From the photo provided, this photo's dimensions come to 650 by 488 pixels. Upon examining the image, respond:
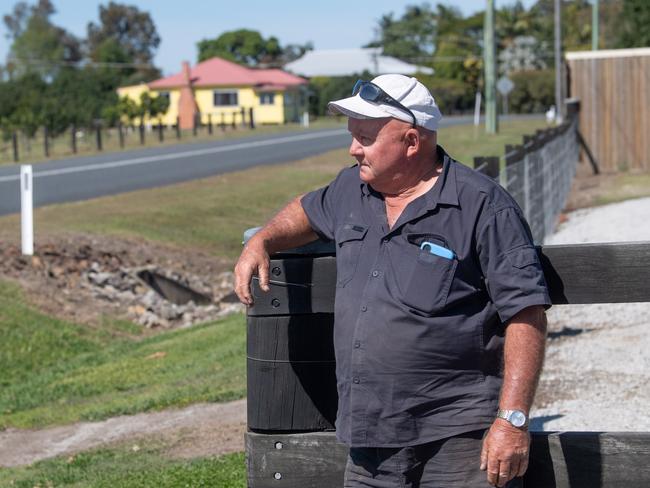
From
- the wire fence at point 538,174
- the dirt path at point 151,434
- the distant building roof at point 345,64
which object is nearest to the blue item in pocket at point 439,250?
the dirt path at point 151,434

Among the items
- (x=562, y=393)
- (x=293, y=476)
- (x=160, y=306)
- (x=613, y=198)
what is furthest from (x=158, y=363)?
(x=613, y=198)

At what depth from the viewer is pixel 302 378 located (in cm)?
378

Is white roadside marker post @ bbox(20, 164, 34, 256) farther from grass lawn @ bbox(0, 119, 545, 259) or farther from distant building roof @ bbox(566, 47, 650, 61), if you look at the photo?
distant building roof @ bbox(566, 47, 650, 61)

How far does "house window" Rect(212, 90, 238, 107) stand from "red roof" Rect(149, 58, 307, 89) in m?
0.62

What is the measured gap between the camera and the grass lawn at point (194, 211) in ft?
54.1

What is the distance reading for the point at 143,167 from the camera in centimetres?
2903

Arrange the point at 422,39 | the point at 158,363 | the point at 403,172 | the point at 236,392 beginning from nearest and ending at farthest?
the point at 403,172 → the point at 236,392 → the point at 158,363 → the point at 422,39

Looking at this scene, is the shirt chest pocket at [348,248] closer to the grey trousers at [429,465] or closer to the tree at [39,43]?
the grey trousers at [429,465]

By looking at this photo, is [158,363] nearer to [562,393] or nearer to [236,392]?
[236,392]

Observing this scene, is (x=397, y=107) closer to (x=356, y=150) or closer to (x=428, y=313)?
(x=356, y=150)

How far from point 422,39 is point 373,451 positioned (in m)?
116

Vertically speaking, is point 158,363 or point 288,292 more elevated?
point 288,292

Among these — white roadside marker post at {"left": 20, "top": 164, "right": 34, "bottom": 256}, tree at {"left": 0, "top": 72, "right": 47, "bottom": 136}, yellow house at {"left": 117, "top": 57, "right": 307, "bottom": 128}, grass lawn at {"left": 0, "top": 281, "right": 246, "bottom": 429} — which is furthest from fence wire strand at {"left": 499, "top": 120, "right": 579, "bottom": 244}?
yellow house at {"left": 117, "top": 57, "right": 307, "bottom": 128}

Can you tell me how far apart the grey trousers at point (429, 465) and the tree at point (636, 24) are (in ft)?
137
